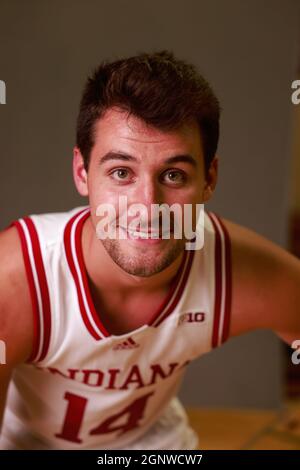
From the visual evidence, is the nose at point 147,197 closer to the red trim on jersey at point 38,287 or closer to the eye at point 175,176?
the eye at point 175,176

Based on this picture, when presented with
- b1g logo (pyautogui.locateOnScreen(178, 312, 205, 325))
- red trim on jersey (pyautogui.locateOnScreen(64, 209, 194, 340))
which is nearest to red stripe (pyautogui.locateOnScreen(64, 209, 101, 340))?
red trim on jersey (pyautogui.locateOnScreen(64, 209, 194, 340))

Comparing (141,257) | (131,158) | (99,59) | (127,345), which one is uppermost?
(99,59)

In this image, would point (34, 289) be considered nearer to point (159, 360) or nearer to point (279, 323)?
point (159, 360)

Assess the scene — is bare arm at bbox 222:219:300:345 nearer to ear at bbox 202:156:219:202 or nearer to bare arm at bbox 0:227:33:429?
ear at bbox 202:156:219:202

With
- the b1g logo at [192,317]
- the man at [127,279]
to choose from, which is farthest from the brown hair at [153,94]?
the b1g logo at [192,317]

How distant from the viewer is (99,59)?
2.82 feet

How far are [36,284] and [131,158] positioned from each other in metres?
0.20

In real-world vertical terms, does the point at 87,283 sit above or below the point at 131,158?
below

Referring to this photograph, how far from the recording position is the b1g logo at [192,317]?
869 mm

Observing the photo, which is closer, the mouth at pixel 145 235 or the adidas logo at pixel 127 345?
the mouth at pixel 145 235

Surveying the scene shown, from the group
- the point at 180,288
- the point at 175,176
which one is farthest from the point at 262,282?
the point at 175,176

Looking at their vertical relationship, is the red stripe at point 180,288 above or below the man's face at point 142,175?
below

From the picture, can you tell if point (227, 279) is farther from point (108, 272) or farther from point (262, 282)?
point (108, 272)

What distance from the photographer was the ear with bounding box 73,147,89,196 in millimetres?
792
